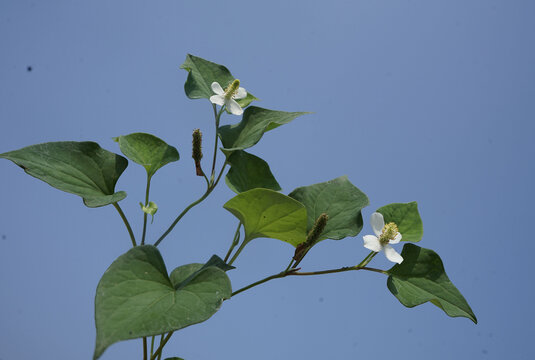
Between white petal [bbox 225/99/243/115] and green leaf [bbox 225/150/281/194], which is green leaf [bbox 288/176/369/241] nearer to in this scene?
→ green leaf [bbox 225/150/281/194]

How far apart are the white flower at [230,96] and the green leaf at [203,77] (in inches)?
1.2

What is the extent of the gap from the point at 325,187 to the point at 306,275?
0.50ft

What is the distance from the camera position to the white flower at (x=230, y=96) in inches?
30.9

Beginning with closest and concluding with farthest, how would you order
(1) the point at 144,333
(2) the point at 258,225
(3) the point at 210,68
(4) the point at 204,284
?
(1) the point at 144,333 → (4) the point at 204,284 → (2) the point at 258,225 → (3) the point at 210,68

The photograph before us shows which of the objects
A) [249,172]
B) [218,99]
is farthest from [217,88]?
[249,172]

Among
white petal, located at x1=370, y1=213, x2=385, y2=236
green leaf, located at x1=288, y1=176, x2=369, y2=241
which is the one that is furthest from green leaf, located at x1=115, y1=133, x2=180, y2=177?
white petal, located at x1=370, y1=213, x2=385, y2=236

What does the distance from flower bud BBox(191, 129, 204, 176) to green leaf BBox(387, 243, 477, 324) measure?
0.33 metres

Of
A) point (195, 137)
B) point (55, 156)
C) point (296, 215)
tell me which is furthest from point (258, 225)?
point (55, 156)

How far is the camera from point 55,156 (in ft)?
2.28

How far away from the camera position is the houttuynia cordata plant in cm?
55

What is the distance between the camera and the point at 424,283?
0.72 m

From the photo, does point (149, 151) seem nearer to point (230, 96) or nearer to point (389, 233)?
point (230, 96)

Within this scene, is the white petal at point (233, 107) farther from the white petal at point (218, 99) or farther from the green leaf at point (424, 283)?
the green leaf at point (424, 283)

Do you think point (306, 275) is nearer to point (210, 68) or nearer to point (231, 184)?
point (231, 184)
